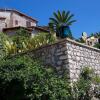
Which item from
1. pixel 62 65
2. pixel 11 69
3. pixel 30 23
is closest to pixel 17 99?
pixel 11 69

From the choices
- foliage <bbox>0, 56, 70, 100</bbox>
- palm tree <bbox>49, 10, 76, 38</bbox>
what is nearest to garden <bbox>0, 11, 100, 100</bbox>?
foliage <bbox>0, 56, 70, 100</bbox>

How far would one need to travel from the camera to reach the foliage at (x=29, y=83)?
1120cm

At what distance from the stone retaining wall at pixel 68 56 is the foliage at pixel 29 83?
54 centimetres

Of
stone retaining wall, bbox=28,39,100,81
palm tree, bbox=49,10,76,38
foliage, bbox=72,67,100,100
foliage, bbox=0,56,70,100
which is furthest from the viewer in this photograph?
palm tree, bbox=49,10,76,38

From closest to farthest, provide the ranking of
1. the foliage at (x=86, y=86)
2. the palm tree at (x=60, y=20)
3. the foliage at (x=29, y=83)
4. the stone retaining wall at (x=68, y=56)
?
the foliage at (x=29, y=83) → the foliage at (x=86, y=86) → the stone retaining wall at (x=68, y=56) → the palm tree at (x=60, y=20)

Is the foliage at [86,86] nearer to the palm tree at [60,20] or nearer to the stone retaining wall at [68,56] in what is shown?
the stone retaining wall at [68,56]

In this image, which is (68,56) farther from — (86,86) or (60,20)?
(60,20)

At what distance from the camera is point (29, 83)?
11.3 meters

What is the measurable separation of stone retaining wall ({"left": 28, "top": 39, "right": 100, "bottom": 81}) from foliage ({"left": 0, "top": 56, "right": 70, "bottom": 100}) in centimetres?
54

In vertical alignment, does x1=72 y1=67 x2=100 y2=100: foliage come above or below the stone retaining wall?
below

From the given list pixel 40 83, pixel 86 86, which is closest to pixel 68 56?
pixel 86 86

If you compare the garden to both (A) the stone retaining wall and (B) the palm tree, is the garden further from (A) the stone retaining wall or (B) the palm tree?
(B) the palm tree

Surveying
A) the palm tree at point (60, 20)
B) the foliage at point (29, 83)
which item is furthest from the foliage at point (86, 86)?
the palm tree at point (60, 20)

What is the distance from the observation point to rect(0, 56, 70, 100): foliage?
11203mm
